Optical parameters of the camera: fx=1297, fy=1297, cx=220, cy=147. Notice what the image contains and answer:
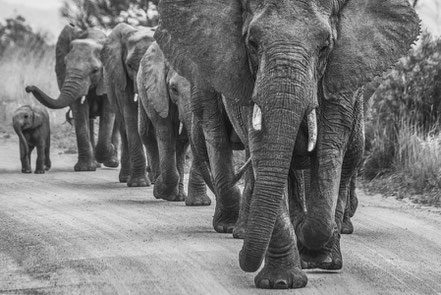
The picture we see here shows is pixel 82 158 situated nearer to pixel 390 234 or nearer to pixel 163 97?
pixel 163 97

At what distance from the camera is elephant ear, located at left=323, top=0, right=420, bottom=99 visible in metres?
7.45

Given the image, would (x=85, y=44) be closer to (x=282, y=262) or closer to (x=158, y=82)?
(x=158, y=82)

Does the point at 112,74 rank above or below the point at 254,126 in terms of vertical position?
above

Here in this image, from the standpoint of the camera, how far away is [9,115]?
23859mm

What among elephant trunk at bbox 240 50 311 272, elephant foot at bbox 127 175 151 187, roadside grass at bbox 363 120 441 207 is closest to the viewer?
elephant trunk at bbox 240 50 311 272

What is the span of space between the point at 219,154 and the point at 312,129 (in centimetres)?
231

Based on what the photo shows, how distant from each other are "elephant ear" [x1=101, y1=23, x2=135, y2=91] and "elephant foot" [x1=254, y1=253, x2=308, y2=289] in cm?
824

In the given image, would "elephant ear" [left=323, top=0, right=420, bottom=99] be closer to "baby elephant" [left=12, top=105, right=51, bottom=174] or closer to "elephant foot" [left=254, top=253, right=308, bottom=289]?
"elephant foot" [left=254, top=253, right=308, bottom=289]

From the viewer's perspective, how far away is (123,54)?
15.3 m

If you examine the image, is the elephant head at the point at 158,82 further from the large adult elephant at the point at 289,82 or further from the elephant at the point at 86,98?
the elephant at the point at 86,98

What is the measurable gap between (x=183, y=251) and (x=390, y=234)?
1886mm

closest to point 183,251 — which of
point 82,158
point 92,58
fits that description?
point 82,158

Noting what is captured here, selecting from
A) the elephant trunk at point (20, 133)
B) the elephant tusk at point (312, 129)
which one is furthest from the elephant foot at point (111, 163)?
the elephant tusk at point (312, 129)

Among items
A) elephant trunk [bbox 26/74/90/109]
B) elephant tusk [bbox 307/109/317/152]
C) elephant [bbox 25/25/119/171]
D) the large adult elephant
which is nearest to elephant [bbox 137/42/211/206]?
the large adult elephant
